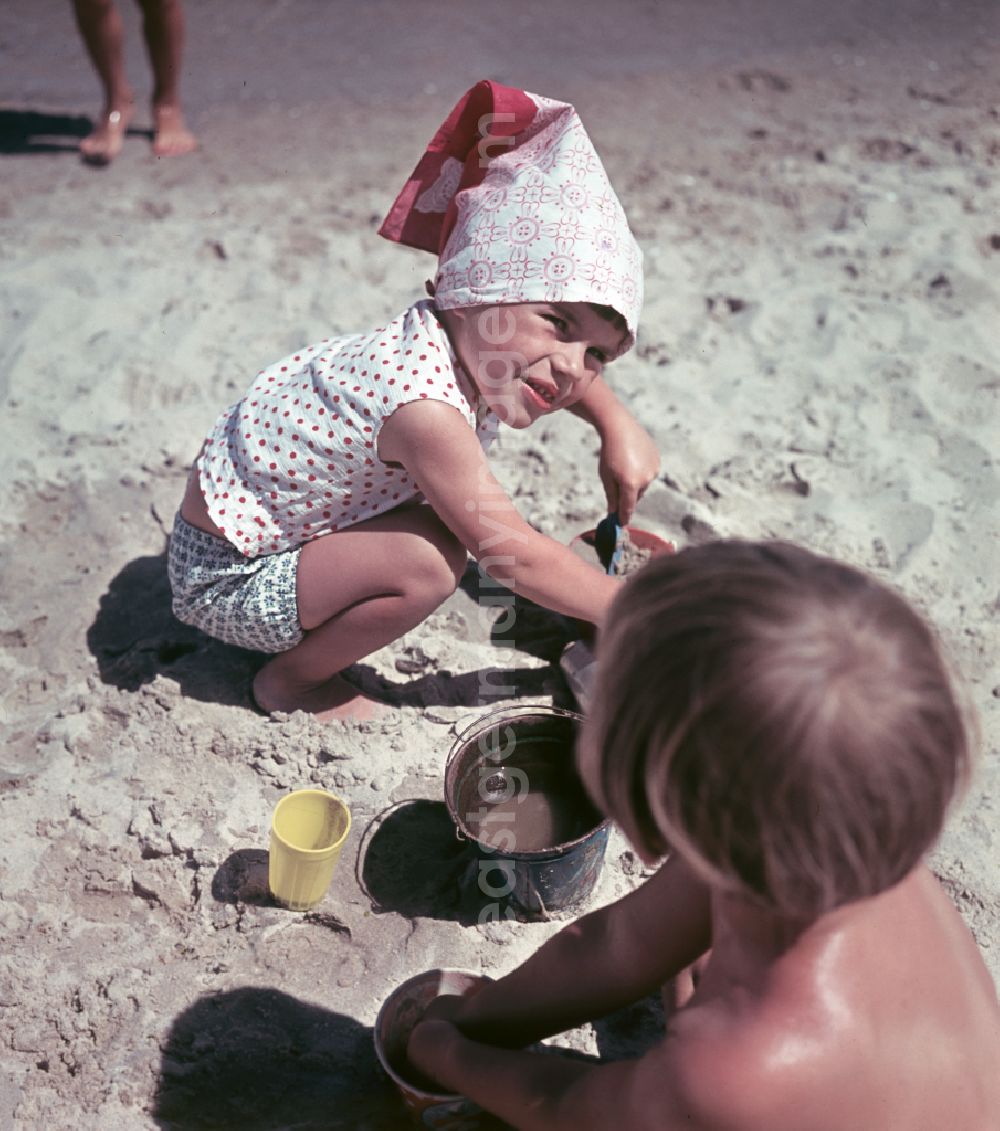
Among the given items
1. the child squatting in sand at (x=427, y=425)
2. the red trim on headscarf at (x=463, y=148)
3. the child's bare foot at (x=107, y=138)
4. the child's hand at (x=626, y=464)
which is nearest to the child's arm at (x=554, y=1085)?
the child squatting in sand at (x=427, y=425)

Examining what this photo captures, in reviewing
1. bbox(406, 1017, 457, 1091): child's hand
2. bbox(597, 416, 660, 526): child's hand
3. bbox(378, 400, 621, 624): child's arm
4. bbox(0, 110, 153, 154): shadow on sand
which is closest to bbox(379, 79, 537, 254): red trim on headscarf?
bbox(378, 400, 621, 624): child's arm

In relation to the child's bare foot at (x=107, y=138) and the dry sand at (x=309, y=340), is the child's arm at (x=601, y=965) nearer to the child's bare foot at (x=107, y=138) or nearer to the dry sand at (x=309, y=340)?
the dry sand at (x=309, y=340)

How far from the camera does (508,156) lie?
1.96 meters

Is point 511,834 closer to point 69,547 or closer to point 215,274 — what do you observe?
point 69,547

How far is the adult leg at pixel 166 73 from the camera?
4.17 metres

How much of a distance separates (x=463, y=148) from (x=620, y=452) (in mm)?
654

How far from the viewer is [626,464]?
2.26 meters

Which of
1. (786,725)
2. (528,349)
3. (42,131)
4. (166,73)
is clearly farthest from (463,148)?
(42,131)

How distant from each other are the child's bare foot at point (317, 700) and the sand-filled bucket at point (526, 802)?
321mm

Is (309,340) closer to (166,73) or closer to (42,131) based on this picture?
(166,73)

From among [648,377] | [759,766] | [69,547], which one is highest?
[759,766]

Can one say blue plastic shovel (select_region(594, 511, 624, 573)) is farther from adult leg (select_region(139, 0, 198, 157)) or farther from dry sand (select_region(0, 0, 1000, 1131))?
adult leg (select_region(139, 0, 198, 157))

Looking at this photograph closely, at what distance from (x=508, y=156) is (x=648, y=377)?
1.17 metres

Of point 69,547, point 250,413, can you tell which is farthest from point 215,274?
point 250,413
